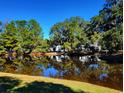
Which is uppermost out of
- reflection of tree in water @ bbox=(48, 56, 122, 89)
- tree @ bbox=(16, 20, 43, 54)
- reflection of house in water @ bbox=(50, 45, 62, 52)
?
tree @ bbox=(16, 20, 43, 54)

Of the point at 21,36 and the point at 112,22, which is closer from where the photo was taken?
the point at 112,22

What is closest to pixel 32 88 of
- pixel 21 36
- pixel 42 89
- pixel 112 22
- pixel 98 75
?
pixel 42 89

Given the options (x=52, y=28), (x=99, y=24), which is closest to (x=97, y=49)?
(x=52, y=28)

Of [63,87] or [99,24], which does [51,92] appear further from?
[99,24]

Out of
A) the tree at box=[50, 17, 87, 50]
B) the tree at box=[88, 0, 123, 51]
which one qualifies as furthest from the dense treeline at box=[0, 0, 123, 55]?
the tree at box=[88, 0, 123, 51]

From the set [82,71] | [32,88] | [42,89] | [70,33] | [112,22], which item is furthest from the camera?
[70,33]

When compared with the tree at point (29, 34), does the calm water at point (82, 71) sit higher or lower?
lower

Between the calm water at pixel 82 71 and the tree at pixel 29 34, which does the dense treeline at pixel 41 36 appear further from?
the calm water at pixel 82 71

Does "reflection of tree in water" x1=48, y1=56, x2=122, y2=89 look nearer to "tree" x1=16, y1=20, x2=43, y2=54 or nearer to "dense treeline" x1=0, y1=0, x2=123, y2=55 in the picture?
"dense treeline" x1=0, y1=0, x2=123, y2=55

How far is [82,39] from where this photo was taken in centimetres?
9288

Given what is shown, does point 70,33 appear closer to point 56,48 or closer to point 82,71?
point 56,48

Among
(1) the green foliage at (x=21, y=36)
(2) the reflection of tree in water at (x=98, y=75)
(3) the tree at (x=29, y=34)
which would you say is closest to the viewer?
(2) the reflection of tree in water at (x=98, y=75)

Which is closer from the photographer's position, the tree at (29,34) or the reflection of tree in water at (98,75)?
the reflection of tree in water at (98,75)

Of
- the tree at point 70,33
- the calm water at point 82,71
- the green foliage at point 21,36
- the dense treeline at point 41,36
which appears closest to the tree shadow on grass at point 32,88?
the calm water at point 82,71
